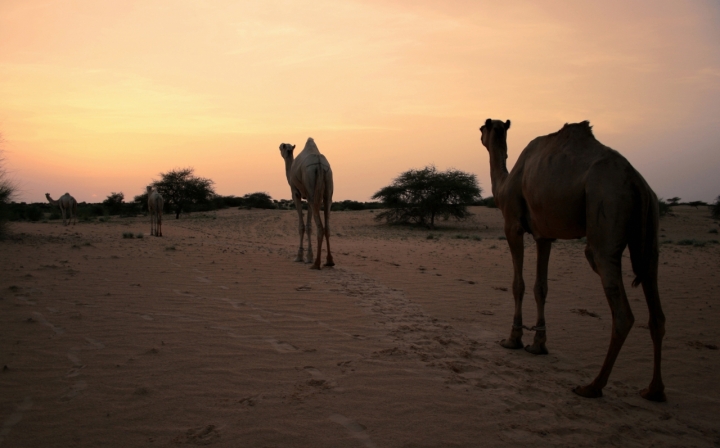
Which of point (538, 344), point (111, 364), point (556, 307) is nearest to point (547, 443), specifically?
point (538, 344)

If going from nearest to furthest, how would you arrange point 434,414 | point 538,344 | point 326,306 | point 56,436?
point 56,436, point 434,414, point 538,344, point 326,306

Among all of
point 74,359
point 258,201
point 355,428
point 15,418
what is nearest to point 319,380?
point 355,428

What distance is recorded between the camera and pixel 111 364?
12.0 ft

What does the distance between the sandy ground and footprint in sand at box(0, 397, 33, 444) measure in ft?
0.05

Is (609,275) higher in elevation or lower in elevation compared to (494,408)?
higher

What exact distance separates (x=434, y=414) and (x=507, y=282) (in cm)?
639

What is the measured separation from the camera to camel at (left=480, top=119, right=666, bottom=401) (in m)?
3.51

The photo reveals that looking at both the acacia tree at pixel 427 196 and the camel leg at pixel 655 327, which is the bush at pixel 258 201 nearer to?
the acacia tree at pixel 427 196

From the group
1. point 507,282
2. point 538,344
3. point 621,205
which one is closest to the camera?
point 621,205

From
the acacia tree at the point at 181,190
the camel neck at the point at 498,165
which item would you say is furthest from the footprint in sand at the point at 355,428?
the acacia tree at the point at 181,190

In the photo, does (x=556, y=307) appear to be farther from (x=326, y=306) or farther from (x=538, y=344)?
(x=326, y=306)

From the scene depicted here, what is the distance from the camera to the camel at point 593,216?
11.5 ft

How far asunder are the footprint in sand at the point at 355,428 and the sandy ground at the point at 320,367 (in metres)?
0.01

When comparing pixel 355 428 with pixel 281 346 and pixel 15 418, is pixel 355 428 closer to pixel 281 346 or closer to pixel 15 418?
pixel 281 346
